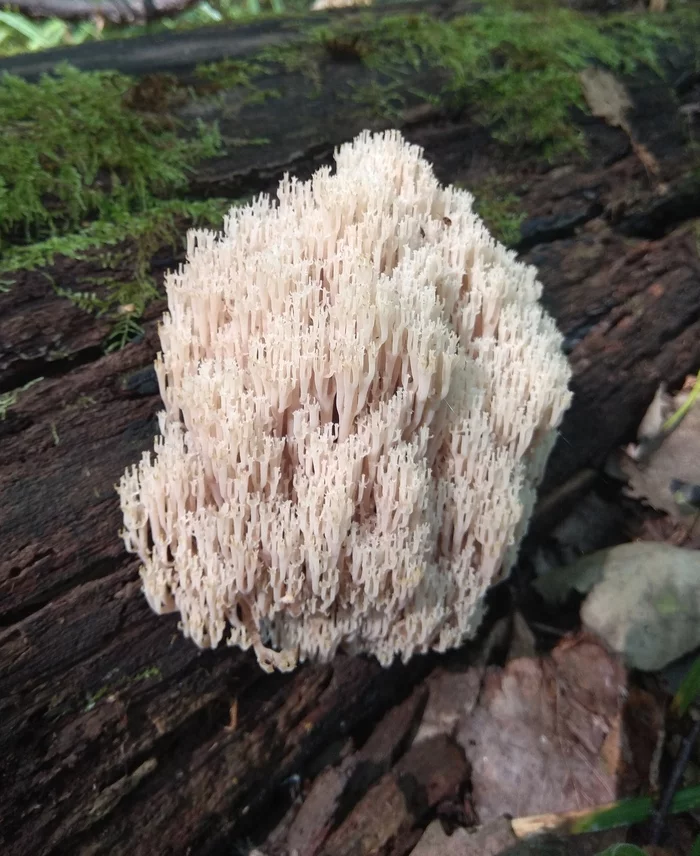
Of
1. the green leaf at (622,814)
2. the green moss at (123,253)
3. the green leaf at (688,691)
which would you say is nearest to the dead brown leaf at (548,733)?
the green leaf at (622,814)

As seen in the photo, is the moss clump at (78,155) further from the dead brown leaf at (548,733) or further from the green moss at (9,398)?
the dead brown leaf at (548,733)

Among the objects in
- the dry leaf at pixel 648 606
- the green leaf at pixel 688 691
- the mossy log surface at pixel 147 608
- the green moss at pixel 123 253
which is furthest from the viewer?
the dry leaf at pixel 648 606

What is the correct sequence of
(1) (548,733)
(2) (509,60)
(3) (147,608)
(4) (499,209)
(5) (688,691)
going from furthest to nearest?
1. (2) (509,60)
2. (4) (499,209)
3. (1) (548,733)
4. (5) (688,691)
5. (3) (147,608)

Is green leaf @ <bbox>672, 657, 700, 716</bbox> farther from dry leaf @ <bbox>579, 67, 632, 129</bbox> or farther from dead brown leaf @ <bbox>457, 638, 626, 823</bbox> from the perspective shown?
dry leaf @ <bbox>579, 67, 632, 129</bbox>

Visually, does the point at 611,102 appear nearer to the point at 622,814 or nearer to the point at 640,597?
the point at 640,597

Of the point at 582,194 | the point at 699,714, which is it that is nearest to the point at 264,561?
the point at 699,714

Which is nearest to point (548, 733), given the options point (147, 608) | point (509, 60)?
point (147, 608)

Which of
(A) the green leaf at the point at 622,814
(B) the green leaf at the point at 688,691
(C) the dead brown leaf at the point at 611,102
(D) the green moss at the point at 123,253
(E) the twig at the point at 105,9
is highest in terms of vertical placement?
(E) the twig at the point at 105,9
